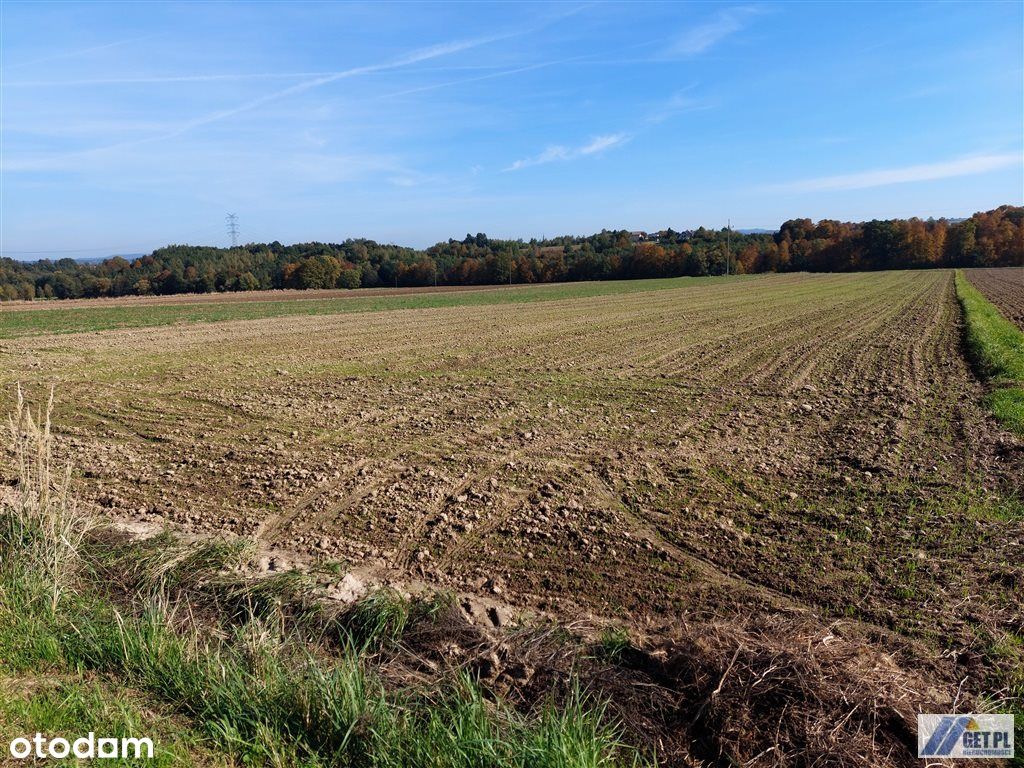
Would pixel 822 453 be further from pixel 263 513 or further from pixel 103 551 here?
pixel 103 551

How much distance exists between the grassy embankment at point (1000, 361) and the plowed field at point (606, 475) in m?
0.42

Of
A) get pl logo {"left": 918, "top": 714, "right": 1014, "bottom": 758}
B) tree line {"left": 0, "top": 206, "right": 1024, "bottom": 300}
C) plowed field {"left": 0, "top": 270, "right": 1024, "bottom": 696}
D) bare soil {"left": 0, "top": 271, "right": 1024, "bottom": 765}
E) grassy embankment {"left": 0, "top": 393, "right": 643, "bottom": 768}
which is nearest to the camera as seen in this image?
grassy embankment {"left": 0, "top": 393, "right": 643, "bottom": 768}

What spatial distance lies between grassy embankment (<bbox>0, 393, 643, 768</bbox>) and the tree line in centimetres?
8768

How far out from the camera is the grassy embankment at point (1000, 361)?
9.63 metres

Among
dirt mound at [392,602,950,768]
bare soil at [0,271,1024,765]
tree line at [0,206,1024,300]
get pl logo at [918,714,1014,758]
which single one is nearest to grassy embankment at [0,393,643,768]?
dirt mound at [392,602,950,768]

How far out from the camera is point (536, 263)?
99.6 meters

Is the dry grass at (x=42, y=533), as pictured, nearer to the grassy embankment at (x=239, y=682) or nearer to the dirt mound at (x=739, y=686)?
the grassy embankment at (x=239, y=682)

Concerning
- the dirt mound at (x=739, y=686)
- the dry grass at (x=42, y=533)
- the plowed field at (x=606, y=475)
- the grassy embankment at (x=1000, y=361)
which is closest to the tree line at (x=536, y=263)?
the grassy embankment at (x=1000, y=361)

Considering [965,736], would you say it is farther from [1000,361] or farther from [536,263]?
[536,263]

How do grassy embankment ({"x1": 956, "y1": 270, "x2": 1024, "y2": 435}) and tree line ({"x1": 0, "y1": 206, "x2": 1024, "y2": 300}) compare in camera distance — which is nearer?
grassy embankment ({"x1": 956, "y1": 270, "x2": 1024, "y2": 435})

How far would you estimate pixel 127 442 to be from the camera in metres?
9.05

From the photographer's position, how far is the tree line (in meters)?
86.1

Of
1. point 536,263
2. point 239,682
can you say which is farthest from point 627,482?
point 536,263

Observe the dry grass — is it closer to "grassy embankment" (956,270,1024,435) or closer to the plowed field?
the plowed field
